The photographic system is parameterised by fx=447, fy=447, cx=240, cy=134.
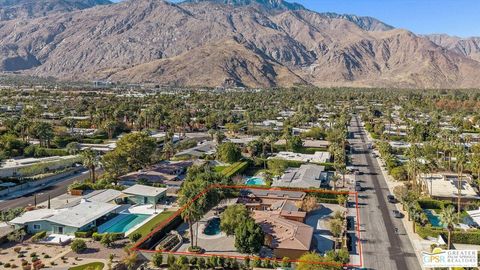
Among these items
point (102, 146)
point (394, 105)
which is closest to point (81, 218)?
point (102, 146)

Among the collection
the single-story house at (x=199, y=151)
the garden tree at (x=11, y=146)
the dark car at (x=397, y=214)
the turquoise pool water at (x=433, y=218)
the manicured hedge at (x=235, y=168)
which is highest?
the garden tree at (x=11, y=146)

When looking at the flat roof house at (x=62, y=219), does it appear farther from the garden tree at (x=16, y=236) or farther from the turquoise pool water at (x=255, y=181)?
the turquoise pool water at (x=255, y=181)

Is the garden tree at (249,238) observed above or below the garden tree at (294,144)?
below

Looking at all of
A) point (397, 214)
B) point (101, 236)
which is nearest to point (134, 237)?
point (101, 236)

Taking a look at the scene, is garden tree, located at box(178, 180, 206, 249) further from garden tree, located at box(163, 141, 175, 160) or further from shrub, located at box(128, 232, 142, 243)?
garden tree, located at box(163, 141, 175, 160)

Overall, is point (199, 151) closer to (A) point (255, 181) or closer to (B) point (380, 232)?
(A) point (255, 181)

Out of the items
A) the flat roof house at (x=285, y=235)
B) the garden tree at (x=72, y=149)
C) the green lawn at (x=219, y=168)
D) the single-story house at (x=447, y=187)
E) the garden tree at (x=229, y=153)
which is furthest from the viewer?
the garden tree at (x=72, y=149)

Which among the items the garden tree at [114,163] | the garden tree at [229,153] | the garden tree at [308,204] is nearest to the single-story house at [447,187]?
the garden tree at [308,204]
